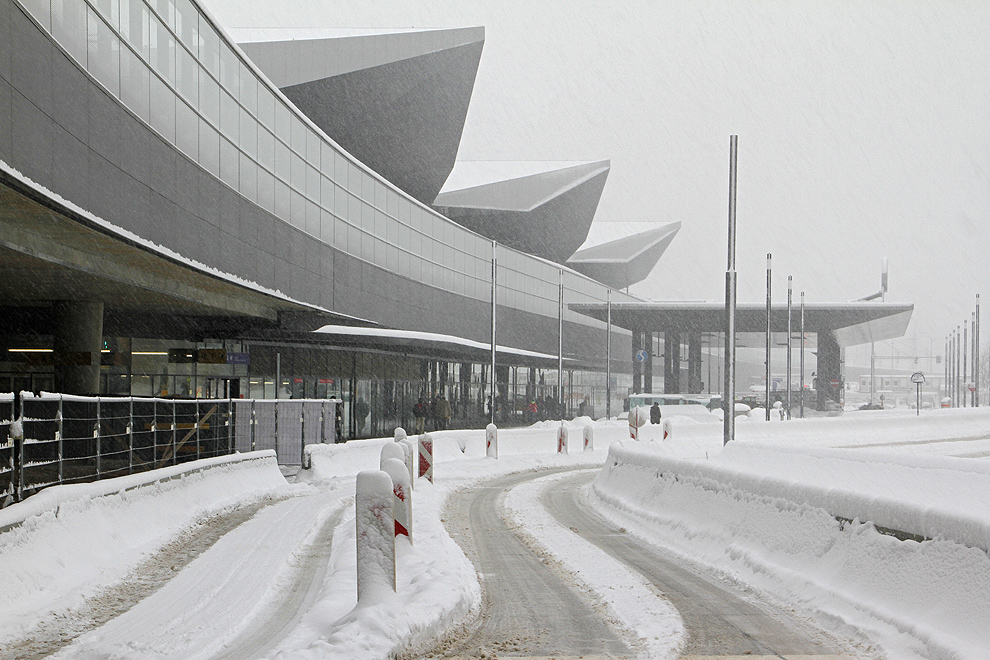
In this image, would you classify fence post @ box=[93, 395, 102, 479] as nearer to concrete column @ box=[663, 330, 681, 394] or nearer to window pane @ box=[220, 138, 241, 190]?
window pane @ box=[220, 138, 241, 190]

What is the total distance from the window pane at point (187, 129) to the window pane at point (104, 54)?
3.86m

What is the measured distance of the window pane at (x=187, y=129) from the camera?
26750 millimetres

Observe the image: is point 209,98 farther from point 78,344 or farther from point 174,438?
point 174,438

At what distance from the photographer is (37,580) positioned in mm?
9352

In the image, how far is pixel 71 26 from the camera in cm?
2036

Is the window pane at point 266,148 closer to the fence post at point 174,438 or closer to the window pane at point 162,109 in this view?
the window pane at point 162,109

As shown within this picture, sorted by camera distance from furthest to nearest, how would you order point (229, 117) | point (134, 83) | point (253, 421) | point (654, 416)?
point (654, 416)
point (229, 117)
point (253, 421)
point (134, 83)

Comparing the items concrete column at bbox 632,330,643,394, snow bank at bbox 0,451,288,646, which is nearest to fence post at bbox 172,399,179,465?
snow bank at bbox 0,451,288,646

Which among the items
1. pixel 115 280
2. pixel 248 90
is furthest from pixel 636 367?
pixel 115 280

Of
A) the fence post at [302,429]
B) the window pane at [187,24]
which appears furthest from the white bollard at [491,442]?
the window pane at [187,24]

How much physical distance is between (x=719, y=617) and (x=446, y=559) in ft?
10.7

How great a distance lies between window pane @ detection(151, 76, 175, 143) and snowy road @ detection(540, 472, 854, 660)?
17355 millimetres

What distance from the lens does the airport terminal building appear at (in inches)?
756

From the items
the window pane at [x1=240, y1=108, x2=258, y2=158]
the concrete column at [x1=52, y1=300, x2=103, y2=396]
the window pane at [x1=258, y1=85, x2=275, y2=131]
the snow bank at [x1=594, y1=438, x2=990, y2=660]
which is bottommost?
the snow bank at [x1=594, y1=438, x2=990, y2=660]
